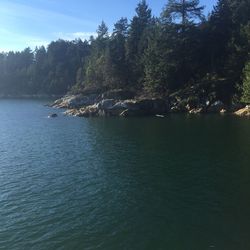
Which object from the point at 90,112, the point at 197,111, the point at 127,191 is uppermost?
the point at 197,111

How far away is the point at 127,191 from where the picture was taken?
35688 mm

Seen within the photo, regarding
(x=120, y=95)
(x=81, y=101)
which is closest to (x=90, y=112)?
(x=120, y=95)

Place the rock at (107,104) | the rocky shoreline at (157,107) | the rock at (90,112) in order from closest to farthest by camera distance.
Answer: the rocky shoreline at (157,107), the rock at (107,104), the rock at (90,112)

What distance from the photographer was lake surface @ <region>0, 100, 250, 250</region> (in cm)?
2569

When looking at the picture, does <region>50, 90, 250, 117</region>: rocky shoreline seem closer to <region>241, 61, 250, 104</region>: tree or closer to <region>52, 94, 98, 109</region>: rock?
<region>241, 61, 250, 104</region>: tree

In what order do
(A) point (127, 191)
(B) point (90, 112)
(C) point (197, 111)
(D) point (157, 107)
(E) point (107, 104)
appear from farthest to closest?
(B) point (90, 112), (E) point (107, 104), (D) point (157, 107), (C) point (197, 111), (A) point (127, 191)

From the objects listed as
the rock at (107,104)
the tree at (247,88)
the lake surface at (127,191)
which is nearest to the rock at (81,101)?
the rock at (107,104)

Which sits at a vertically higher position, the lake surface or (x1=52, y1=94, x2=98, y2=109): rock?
(x1=52, y1=94, x2=98, y2=109): rock

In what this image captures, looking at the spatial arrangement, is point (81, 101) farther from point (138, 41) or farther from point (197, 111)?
point (197, 111)

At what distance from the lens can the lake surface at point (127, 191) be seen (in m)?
25.7

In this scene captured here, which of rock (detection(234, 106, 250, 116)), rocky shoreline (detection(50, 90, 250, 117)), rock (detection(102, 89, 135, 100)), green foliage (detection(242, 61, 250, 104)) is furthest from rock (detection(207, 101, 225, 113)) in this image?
rock (detection(102, 89, 135, 100))

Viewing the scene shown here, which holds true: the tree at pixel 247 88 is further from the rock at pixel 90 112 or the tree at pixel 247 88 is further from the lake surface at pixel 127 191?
the rock at pixel 90 112

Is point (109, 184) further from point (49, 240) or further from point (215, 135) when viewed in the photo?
point (215, 135)

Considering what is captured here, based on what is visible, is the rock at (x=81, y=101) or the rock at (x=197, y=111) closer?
the rock at (x=197, y=111)
